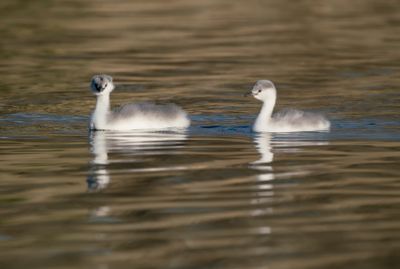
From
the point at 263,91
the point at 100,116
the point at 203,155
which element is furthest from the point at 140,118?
the point at 203,155

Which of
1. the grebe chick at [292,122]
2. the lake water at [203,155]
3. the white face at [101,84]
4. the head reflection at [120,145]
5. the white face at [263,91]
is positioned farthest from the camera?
the white face at [101,84]

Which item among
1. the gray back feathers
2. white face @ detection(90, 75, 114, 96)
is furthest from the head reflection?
white face @ detection(90, 75, 114, 96)

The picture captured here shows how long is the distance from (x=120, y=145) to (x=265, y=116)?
7.31 ft

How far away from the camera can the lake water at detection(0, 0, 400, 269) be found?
10.3m

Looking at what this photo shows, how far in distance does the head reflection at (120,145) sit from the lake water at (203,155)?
0.03 metres

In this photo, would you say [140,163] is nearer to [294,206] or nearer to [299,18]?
[294,206]

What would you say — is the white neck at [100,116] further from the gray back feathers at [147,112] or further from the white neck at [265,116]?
the white neck at [265,116]

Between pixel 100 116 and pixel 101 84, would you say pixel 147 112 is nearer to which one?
pixel 100 116

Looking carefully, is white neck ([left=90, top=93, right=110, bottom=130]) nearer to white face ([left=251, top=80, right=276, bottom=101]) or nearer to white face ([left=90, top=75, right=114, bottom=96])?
white face ([left=90, top=75, right=114, bottom=96])

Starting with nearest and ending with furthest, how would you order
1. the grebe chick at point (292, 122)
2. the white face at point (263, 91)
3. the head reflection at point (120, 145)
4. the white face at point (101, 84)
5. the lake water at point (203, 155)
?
the lake water at point (203, 155) → the head reflection at point (120, 145) → the grebe chick at point (292, 122) → the white face at point (263, 91) → the white face at point (101, 84)

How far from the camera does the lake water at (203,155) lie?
10.3 metres

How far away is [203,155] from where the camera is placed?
50.0ft

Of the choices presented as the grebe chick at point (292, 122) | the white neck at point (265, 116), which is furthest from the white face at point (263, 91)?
the grebe chick at point (292, 122)

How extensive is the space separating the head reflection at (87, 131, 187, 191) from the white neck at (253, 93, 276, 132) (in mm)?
974
